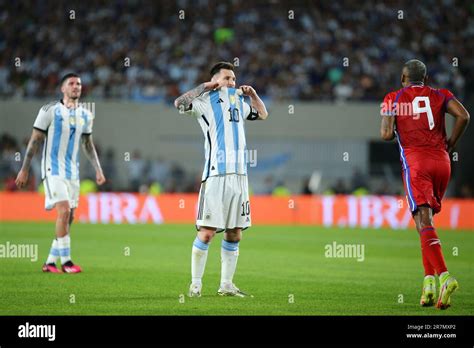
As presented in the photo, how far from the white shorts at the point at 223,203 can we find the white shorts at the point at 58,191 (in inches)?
139

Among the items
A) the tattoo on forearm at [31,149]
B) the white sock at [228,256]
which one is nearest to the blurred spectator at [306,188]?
the tattoo on forearm at [31,149]

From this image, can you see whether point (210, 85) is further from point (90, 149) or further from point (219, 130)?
point (90, 149)

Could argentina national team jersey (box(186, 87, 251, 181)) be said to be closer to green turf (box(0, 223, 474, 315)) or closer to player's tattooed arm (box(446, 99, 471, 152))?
green turf (box(0, 223, 474, 315))

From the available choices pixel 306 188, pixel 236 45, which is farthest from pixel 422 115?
pixel 236 45

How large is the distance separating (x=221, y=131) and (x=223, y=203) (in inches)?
31.7

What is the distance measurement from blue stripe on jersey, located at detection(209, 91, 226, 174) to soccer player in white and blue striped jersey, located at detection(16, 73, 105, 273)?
3441 mm

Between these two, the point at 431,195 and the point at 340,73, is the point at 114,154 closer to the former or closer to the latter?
the point at 340,73

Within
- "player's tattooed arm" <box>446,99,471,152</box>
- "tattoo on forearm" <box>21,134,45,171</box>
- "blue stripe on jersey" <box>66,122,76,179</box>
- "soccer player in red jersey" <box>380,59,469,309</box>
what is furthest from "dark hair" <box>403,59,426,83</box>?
"tattoo on forearm" <box>21,134,45,171</box>

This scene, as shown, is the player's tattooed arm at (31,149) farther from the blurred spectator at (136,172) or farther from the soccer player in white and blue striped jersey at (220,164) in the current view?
the blurred spectator at (136,172)

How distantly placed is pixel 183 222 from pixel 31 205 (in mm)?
4573

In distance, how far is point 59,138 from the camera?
44.8ft

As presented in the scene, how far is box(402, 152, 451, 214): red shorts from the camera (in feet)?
32.8

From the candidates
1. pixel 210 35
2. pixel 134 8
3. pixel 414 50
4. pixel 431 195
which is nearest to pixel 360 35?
pixel 414 50

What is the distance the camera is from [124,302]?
10.3 metres
